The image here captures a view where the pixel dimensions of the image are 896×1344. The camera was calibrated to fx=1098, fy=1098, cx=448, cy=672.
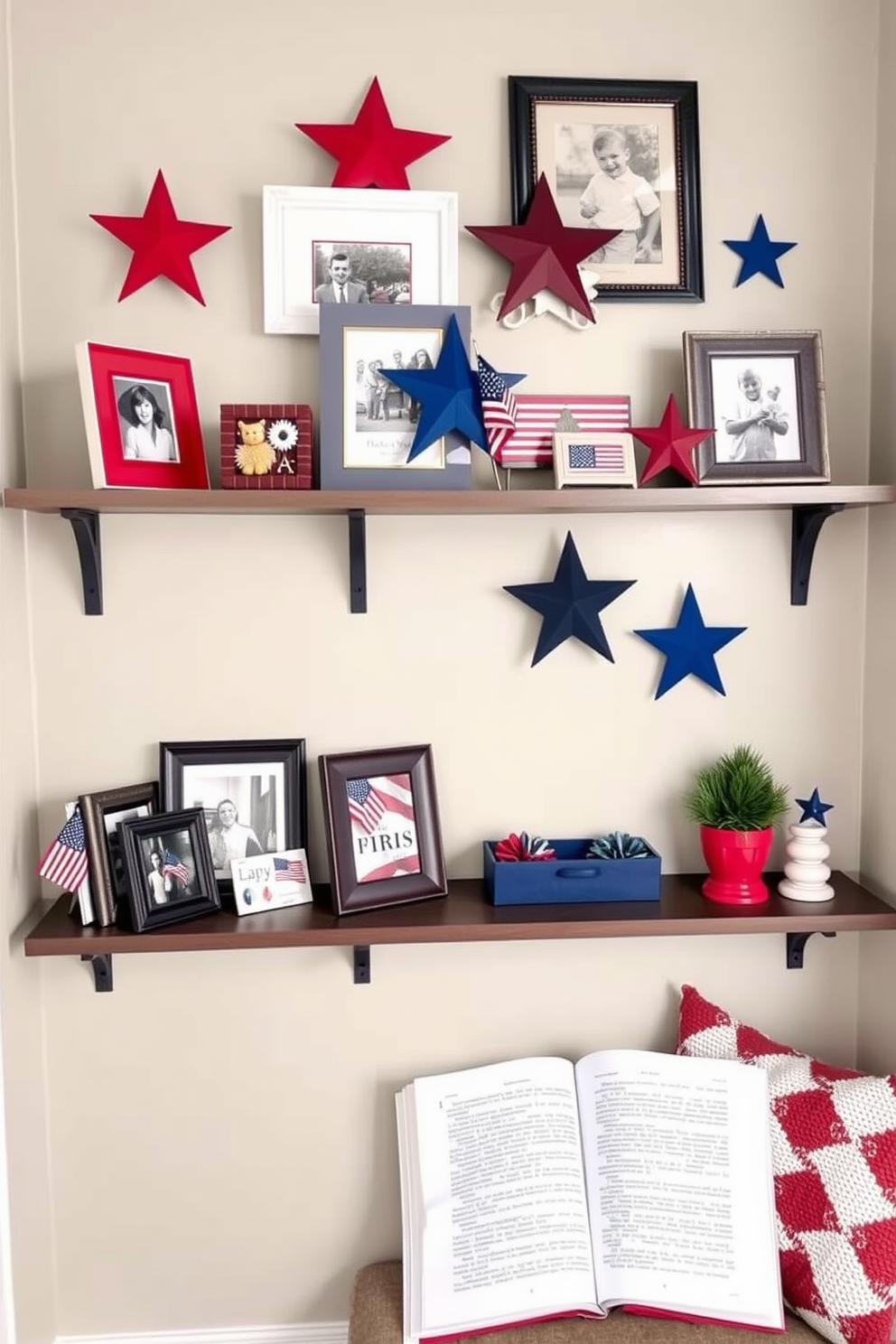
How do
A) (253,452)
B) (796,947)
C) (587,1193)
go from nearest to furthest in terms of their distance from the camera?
1. (253,452)
2. (587,1193)
3. (796,947)

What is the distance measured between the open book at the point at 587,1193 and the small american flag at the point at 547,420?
946mm

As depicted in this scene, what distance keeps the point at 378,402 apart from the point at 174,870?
75 centimetres

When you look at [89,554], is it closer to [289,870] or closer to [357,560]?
[357,560]

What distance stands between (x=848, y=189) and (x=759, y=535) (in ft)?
1.82

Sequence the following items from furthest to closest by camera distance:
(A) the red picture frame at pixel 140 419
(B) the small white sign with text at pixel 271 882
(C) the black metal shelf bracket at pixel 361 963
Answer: (C) the black metal shelf bracket at pixel 361 963, (B) the small white sign with text at pixel 271 882, (A) the red picture frame at pixel 140 419

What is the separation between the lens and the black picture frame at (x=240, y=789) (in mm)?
1710

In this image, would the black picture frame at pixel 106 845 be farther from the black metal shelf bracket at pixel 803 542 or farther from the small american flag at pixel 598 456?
the black metal shelf bracket at pixel 803 542

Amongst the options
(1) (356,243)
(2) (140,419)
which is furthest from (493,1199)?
(1) (356,243)

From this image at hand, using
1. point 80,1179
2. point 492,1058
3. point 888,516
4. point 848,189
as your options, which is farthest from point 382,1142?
point 848,189

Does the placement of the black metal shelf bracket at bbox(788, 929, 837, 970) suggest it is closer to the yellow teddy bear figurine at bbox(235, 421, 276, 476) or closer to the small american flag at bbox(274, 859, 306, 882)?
the small american flag at bbox(274, 859, 306, 882)

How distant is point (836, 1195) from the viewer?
62.1 inches

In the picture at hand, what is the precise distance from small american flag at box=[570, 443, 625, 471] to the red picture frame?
55 cm

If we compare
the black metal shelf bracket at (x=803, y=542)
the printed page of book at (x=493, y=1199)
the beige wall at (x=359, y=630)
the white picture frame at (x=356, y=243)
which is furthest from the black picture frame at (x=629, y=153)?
the printed page of book at (x=493, y=1199)

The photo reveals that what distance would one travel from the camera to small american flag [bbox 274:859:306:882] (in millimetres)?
1673
